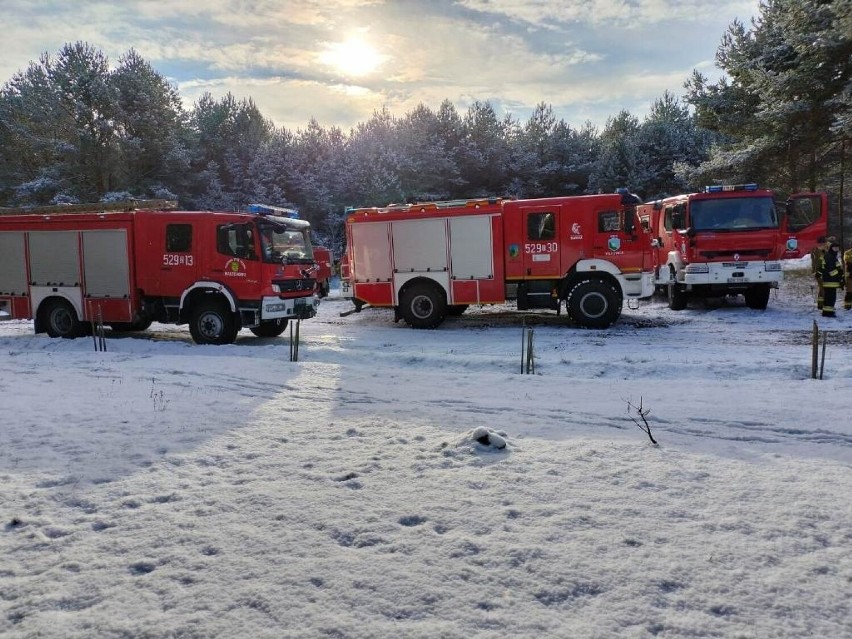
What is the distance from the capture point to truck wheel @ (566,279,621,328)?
12469 mm

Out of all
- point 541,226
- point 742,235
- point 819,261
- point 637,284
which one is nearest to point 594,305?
point 637,284

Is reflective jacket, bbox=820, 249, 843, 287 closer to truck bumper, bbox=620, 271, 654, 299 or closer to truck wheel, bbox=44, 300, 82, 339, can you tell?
truck bumper, bbox=620, 271, 654, 299

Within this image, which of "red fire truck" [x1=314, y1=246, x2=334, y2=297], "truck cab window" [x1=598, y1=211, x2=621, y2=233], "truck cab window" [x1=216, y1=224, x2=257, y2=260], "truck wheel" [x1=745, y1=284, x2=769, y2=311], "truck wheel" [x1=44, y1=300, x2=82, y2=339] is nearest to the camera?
"truck cab window" [x1=216, y1=224, x2=257, y2=260]

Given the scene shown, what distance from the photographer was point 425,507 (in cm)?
369

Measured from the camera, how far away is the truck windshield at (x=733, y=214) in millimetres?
14023

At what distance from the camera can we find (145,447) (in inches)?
191

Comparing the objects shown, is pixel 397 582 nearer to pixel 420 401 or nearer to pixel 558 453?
pixel 558 453

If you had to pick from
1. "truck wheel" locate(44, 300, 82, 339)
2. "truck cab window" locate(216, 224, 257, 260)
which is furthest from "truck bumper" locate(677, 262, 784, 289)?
"truck wheel" locate(44, 300, 82, 339)

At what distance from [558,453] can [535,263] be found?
863 cm

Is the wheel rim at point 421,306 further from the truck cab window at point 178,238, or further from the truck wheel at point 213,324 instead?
the truck cab window at point 178,238

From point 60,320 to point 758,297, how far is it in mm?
16007

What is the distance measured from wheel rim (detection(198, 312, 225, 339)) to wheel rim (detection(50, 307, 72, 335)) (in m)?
3.45

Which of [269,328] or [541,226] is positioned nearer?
[541,226]

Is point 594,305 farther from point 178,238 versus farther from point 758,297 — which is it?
point 178,238
